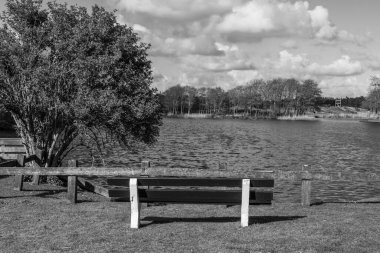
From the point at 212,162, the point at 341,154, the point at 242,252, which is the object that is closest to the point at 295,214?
the point at 242,252

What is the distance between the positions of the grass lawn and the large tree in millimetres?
5713

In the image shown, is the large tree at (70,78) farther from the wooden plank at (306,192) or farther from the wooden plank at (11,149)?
the wooden plank at (306,192)

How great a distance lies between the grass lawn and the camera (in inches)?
334

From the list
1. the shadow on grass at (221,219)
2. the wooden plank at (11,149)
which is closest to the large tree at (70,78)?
the wooden plank at (11,149)

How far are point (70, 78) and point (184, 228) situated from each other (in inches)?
422

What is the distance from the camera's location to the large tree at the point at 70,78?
713 inches

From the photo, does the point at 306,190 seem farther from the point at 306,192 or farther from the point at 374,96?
the point at 374,96

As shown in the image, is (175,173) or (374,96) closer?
(175,173)

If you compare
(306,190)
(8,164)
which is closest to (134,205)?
(306,190)

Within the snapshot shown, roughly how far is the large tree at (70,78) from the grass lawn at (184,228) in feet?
18.7

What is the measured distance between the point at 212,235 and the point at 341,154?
4556 cm

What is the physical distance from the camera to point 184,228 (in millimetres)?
9945

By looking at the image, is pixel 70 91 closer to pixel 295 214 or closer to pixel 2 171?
pixel 2 171

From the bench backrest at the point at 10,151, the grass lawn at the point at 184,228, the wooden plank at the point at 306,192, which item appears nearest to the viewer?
the grass lawn at the point at 184,228
